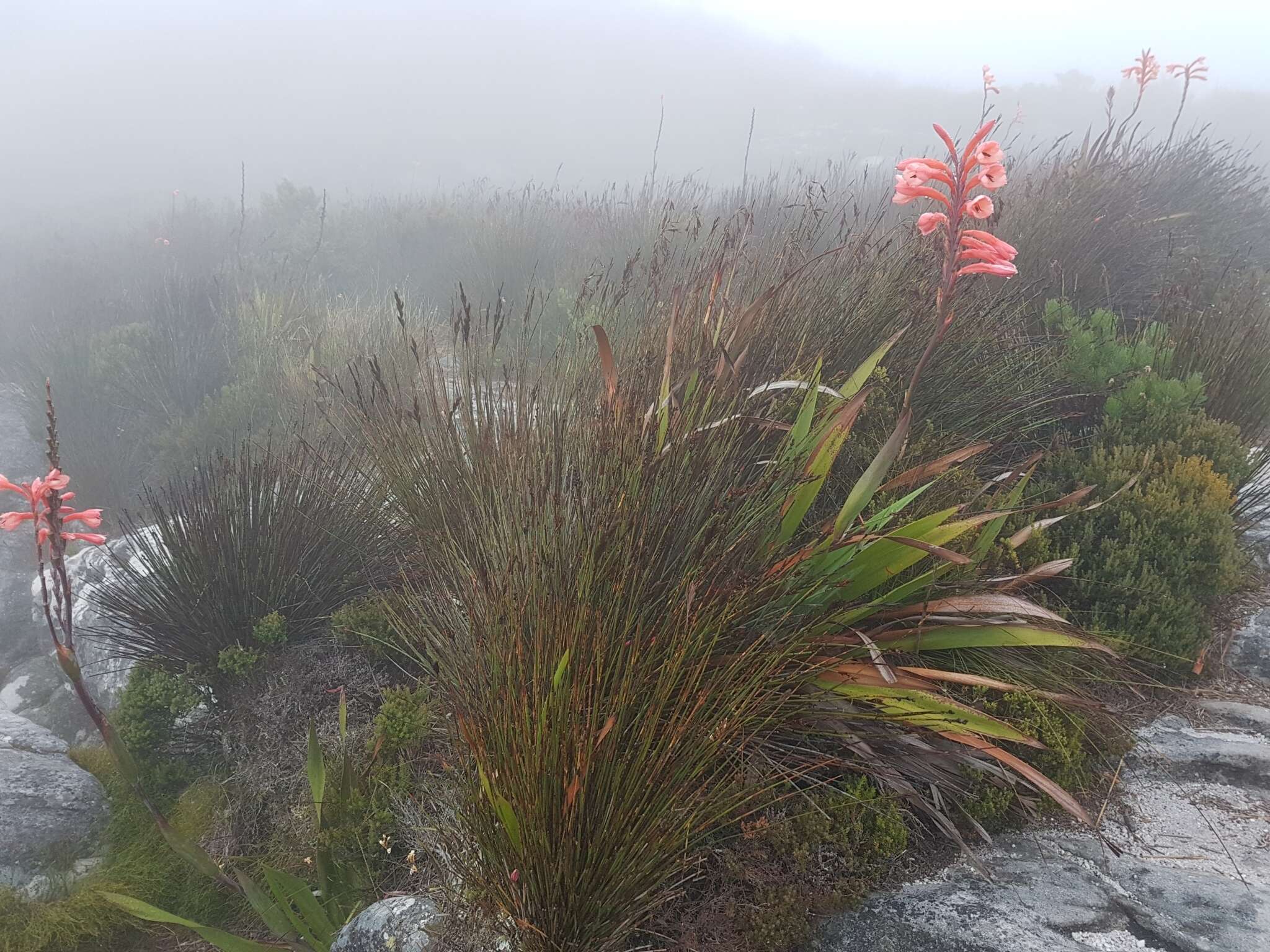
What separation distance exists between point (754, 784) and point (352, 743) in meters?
1.56

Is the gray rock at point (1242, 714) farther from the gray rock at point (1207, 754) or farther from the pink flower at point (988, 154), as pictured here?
the pink flower at point (988, 154)

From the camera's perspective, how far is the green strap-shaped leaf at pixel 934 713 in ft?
5.61

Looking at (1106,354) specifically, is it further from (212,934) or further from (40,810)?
(40,810)

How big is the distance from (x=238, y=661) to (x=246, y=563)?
1.31 ft

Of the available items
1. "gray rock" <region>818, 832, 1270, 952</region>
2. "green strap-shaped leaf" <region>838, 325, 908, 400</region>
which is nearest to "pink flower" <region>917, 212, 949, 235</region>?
"green strap-shaped leaf" <region>838, 325, 908, 400</region>

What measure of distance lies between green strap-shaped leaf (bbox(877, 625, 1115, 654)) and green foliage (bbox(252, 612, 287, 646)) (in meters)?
2.34

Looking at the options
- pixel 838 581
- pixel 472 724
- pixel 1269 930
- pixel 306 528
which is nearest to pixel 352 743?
pixel 306 528

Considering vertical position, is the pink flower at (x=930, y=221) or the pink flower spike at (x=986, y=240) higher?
the pink flower at (x=930, y=221)

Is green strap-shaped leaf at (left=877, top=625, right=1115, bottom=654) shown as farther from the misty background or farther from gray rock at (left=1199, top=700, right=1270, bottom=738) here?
the misty background

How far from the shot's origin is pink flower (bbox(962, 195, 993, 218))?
200 centimetres

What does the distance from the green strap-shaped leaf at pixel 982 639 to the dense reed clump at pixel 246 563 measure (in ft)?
7.22

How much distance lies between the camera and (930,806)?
1.70 metres

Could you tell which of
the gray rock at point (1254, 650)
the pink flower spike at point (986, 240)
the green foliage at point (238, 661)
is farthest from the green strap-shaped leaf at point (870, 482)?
the green foliage at point (238, 661)

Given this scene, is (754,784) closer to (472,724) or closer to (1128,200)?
(472,724)
